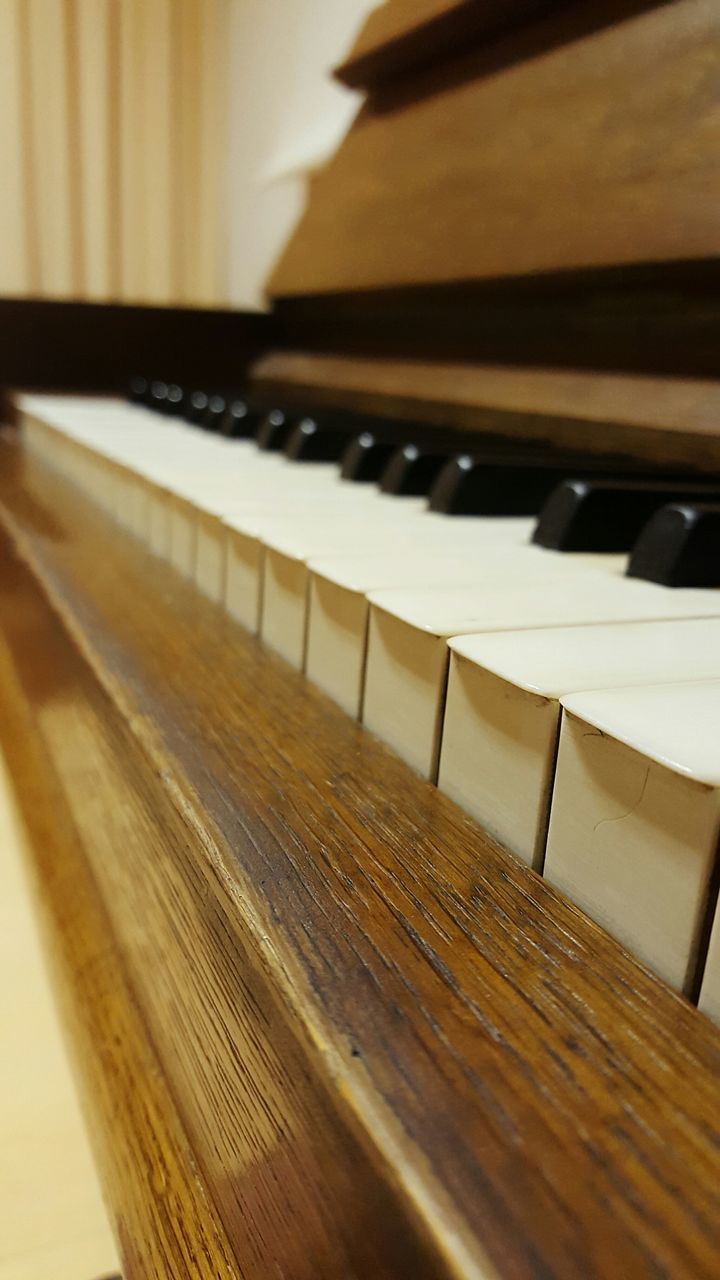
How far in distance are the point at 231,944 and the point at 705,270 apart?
0.62m

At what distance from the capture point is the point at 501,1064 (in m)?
0.29

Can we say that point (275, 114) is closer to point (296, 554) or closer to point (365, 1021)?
point (296, 554)

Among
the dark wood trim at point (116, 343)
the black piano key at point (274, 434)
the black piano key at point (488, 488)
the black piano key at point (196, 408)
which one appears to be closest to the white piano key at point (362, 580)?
the black piano key at point (488, 488)

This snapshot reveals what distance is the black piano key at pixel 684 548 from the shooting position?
0.56 metres

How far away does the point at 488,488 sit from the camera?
76 centimetres

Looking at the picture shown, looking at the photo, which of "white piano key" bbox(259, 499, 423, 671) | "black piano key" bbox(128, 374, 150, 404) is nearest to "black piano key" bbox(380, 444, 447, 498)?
"white piano key" bbox(259, 499, 423, 671)

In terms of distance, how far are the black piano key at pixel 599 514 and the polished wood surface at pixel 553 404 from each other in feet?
0.51

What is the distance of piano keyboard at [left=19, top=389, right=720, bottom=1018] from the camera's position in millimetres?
329

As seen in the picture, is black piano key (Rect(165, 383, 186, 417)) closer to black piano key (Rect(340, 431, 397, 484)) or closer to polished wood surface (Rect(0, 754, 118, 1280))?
black piano key (Rect(340, 431, 397, 484))

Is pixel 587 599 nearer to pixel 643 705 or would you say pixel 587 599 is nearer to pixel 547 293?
pixel 643 705

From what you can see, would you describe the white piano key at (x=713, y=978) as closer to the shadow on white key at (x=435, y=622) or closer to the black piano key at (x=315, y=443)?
the shadow on white key at (x=435, y=622)

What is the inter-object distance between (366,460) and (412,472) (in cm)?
10

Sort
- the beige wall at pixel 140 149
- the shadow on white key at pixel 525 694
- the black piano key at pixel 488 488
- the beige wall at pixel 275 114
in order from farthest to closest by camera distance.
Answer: the beige wall at pixel 140 149 → the beige wall at pixel 275 114 → the black piano key at pixel 488 488 → the shadow on white key at pixel 525 694

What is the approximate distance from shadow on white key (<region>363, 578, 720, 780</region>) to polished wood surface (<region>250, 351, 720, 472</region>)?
0.30m
